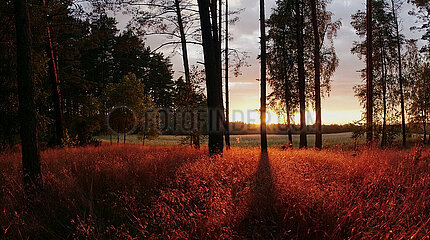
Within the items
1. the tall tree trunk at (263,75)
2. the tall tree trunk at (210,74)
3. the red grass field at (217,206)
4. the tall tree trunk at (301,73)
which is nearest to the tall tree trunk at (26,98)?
the red grass field at (217,206)

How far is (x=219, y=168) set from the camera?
18.1ft

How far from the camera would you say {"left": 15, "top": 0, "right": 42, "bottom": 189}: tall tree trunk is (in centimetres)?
486

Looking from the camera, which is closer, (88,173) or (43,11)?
(88,173)

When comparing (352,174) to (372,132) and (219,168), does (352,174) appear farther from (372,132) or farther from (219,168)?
(372,132)

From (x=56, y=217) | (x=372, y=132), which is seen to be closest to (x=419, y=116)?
(x=372, y=132)

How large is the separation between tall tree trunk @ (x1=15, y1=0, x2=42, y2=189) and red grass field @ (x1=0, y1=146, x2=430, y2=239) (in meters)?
0.39

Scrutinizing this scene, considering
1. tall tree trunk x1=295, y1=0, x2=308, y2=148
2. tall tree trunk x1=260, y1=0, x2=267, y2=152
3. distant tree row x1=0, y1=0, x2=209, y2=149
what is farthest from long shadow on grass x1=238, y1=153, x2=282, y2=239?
tall tree trunk x1=295, y1=0, x2=308, y2=148

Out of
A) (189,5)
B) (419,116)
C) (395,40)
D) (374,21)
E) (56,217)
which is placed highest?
(374,21)

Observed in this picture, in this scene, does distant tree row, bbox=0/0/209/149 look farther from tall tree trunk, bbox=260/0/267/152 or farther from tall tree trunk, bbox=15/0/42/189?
tall tree trunk, bbox=260/0/267/152

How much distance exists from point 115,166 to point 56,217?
2018mm

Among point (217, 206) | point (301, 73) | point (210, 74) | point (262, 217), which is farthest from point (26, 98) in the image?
point (301, 73)

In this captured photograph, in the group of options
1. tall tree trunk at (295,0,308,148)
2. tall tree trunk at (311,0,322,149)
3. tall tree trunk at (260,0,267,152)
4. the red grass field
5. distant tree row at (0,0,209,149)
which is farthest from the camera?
tall tree trunk at (295,0,308,148)

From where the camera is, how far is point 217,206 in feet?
10.7

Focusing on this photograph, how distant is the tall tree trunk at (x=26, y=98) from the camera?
486 centimetres
